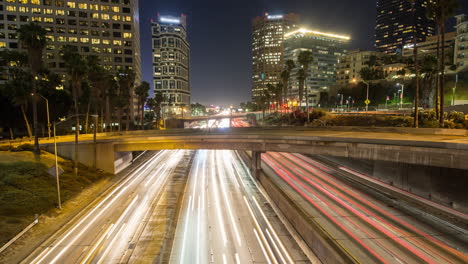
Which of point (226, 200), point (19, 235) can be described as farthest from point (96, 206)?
point (226, 200)

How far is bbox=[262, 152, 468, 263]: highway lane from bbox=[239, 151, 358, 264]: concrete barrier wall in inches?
79.2

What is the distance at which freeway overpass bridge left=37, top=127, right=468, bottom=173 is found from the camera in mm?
21500

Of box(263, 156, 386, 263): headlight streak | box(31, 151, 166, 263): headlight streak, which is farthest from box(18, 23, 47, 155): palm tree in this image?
box(263, 156, 386, 263): headlight streak

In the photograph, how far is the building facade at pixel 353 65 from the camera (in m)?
150

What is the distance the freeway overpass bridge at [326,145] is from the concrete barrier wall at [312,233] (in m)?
7.37

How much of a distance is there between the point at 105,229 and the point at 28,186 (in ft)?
46.0

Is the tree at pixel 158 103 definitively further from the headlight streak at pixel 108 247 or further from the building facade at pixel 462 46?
the building facade at pixel 462 46

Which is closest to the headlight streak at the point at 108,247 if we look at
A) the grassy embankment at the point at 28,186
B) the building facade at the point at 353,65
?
the grassy embankment at the point at 28,186

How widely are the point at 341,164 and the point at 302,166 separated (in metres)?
Answer: 6.06

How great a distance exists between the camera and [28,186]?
28.2 meters

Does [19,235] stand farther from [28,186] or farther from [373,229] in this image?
[373,229]

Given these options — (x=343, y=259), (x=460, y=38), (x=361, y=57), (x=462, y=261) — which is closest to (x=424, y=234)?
(x=462, y=261)

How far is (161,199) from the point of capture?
96.5 feet

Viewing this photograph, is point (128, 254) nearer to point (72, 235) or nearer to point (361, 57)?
point (72, 235)
